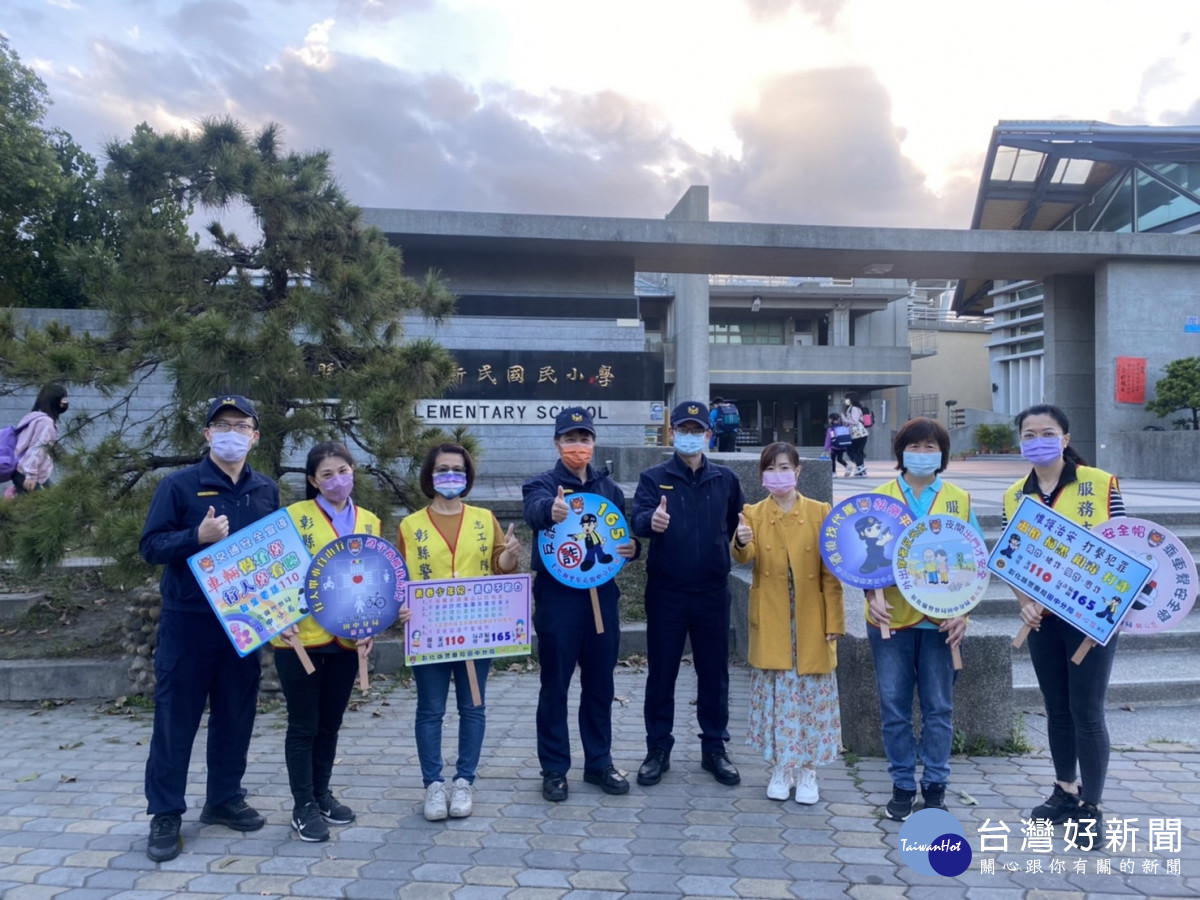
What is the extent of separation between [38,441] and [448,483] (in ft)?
13.7

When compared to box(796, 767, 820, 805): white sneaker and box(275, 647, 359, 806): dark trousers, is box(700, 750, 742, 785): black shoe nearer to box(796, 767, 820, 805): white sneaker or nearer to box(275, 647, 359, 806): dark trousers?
box(796, 767, 820, 805): white sneaker

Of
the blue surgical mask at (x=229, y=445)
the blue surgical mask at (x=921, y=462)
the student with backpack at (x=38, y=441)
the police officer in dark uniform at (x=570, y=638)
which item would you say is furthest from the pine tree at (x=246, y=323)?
the blue surgical mask at (x=921, y=462)

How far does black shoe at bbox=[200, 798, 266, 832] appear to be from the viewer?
3.78 meters

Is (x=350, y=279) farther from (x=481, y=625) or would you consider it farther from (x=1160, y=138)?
(x=1160, y=138)

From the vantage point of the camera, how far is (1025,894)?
10.6 feet

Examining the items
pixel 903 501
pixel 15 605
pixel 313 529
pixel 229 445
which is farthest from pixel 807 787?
pixel 15 605

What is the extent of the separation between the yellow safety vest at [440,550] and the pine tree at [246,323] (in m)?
1.63

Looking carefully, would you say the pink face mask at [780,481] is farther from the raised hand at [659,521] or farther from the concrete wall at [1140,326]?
the concrete wall at [1140,326]

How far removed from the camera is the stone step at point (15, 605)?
22.5 feet

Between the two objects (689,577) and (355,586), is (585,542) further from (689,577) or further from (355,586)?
(355,586)

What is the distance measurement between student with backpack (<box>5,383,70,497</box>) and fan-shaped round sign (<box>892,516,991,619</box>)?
4911 millimetres

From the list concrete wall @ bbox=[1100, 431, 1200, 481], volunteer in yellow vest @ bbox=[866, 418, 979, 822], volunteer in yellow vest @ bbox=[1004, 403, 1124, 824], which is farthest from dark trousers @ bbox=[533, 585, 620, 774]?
concrete wall @ bbox=[1100, 431, 1200, 481]

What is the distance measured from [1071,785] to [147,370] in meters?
6.06

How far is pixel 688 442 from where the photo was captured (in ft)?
13.9
